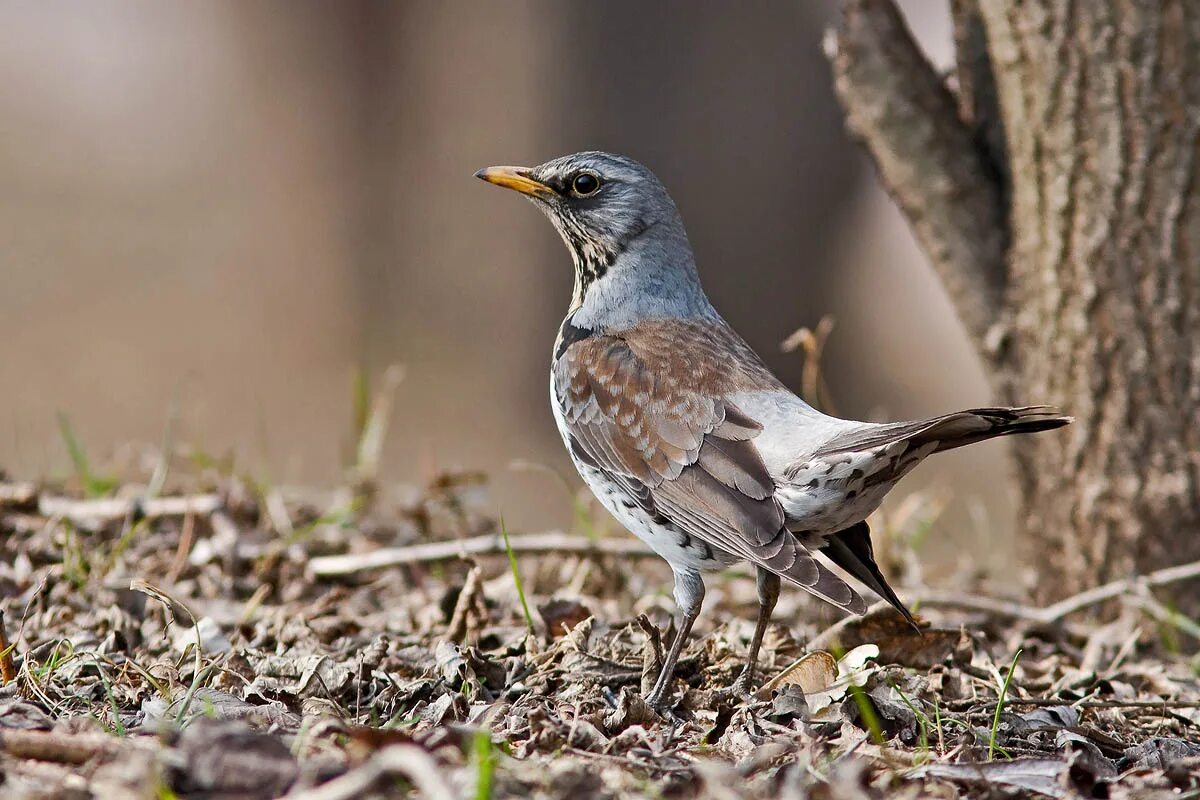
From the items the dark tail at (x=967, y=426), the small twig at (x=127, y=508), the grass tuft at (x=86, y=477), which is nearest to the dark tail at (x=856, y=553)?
the dark tail at (x=967, y=426)

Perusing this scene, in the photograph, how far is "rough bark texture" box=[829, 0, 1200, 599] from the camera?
5426mm

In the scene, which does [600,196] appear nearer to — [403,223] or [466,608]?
[466,608]

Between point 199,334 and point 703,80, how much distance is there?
20.9ft

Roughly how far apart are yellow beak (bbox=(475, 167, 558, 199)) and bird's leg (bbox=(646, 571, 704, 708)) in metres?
1.74

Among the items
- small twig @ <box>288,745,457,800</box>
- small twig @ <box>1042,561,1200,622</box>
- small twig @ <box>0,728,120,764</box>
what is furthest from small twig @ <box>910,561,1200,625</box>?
small twig @ <box>0,728,120,764</box>

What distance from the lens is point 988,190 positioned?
6.05 m

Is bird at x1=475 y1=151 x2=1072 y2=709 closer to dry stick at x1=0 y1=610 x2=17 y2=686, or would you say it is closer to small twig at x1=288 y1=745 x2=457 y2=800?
small twig at x1=288 y1=745 x2=457 y2=800

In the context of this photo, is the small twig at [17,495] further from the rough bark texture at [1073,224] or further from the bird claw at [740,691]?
the rough bark texture at [1073,224]

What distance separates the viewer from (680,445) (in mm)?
4445

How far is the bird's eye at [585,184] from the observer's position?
210 inches

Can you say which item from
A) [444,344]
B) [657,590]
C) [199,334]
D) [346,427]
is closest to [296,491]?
[657,590]

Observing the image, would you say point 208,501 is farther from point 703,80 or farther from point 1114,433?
point 703,80

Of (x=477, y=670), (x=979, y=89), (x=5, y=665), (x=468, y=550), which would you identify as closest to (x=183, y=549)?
(x=468, y=550)

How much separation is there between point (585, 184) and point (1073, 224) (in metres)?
2.10
